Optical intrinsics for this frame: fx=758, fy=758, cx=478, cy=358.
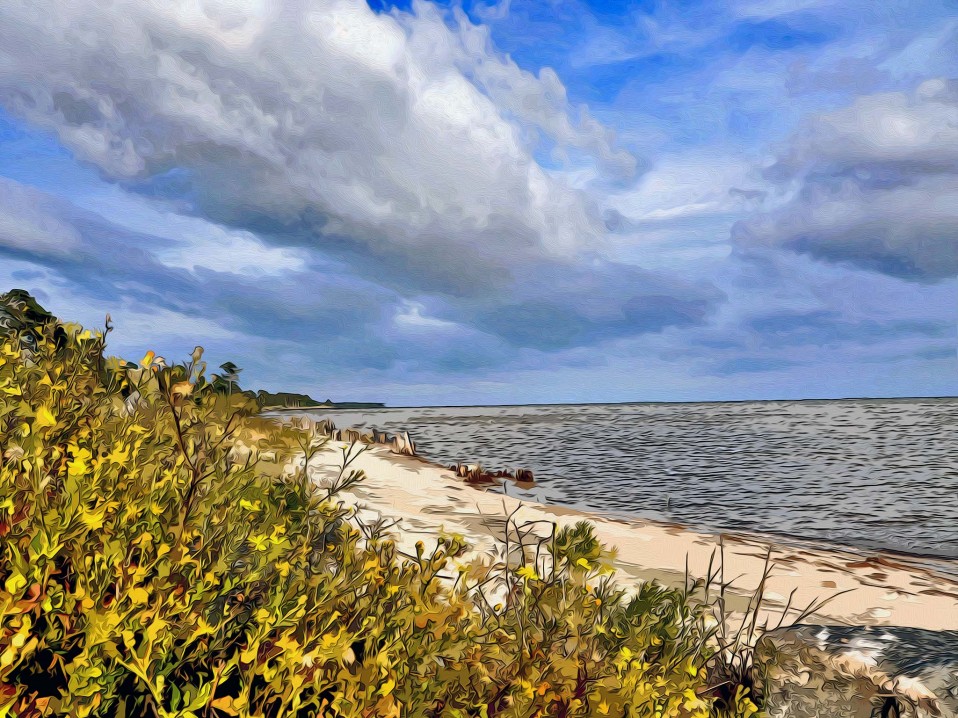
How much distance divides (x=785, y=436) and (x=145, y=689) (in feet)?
172

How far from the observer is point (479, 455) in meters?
33.9

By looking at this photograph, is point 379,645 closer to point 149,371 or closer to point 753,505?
point 149,371

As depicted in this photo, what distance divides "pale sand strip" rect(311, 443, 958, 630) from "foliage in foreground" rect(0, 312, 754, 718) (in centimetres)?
332

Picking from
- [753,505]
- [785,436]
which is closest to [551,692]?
[753,505]

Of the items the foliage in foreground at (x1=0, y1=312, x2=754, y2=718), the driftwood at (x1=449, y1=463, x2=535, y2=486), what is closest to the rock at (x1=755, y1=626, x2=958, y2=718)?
the foliage in foreground at (x1=0, y1=312, x2=754, y2=718)

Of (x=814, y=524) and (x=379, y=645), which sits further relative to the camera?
(x=814, y=524)

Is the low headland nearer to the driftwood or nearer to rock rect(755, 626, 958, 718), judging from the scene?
rock rect(755, 626, 958, 718)

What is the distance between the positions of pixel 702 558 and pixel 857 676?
298 inches

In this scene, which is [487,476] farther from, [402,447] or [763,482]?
[763,482]

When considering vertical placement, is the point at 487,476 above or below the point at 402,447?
below

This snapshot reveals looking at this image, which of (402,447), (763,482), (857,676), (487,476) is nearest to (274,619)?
(857,676)

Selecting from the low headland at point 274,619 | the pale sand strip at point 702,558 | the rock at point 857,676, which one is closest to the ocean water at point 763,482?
the pale sand strip at point 702,558

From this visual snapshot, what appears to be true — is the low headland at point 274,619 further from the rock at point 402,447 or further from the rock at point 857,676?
the rock at point 402,447

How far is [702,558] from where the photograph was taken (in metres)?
11.1
